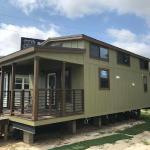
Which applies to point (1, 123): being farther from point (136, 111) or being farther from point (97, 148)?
point (136, 111)

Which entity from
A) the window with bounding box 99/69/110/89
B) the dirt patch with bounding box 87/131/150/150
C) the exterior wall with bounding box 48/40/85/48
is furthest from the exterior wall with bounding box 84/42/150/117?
the dirt patch with bounding box 87/131/150/150

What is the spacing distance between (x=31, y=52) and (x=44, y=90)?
173cm

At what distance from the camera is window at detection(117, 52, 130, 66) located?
16828mm

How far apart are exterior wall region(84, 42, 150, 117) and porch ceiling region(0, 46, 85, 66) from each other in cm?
162

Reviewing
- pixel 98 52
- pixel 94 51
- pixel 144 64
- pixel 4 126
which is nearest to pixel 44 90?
pixel 4 126

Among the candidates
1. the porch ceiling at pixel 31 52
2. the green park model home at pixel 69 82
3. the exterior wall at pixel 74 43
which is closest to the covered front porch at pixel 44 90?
the green park model home at pixel 69 82

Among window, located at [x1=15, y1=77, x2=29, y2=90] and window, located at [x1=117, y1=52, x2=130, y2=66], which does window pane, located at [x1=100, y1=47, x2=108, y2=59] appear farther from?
window, located at [x1=15, y1=77, x2=29, y2=90]

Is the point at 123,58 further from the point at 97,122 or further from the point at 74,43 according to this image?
the point at 97,122

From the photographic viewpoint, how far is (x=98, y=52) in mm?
14406

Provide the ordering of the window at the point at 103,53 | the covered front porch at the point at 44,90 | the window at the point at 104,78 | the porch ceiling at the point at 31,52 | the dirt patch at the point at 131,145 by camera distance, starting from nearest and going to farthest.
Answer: the dirt patch at the point at 131,145, the porch ceiling at the point at 31,52, the covered front porch at the point at 44,90, the window at the point at 104,78, the window at the point at 103,53

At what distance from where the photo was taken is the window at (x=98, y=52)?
548 inches

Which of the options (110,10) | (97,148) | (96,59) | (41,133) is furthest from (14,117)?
(110,10)

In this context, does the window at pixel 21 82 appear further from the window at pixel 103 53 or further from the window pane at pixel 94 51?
the window at pixel 103 53

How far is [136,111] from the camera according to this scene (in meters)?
19.9
